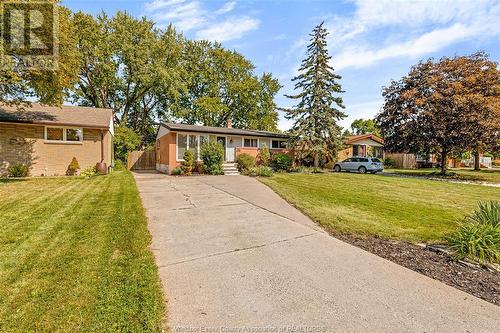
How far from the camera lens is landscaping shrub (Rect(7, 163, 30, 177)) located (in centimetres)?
1428

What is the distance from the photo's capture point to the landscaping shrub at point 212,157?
662 inches

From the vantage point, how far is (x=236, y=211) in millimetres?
7141

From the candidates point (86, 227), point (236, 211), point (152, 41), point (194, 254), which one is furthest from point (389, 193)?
point (152, 41)

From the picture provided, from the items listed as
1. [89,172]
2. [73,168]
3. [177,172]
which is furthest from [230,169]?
[73,168]

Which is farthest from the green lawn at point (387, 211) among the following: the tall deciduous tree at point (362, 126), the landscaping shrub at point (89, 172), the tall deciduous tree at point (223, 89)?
the tall deciduous tree at point (362, 126)

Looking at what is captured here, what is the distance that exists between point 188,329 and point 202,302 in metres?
0.47

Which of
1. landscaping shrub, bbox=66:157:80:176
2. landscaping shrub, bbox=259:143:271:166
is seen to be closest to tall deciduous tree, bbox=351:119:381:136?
landscaping shrub, bbox=259:143:271:166

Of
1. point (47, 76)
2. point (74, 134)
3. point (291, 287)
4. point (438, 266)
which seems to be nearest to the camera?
point (291, 287)

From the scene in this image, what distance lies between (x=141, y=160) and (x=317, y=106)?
17.2m

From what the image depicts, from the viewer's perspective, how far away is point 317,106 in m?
20.4

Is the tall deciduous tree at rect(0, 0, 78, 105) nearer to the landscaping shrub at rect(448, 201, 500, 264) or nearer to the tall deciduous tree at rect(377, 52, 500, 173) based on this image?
the landscaping shrub at rect(448, 201, 500, 264)

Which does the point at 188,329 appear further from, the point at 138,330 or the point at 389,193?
the point at 389,193

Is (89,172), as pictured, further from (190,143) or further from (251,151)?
(251,151)

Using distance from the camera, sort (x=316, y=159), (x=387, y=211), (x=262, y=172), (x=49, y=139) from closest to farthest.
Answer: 1. (x=387, y=211)
2. (x=49, y=139)
3. (x=262, y=172)
4. (x=316, y=159)
